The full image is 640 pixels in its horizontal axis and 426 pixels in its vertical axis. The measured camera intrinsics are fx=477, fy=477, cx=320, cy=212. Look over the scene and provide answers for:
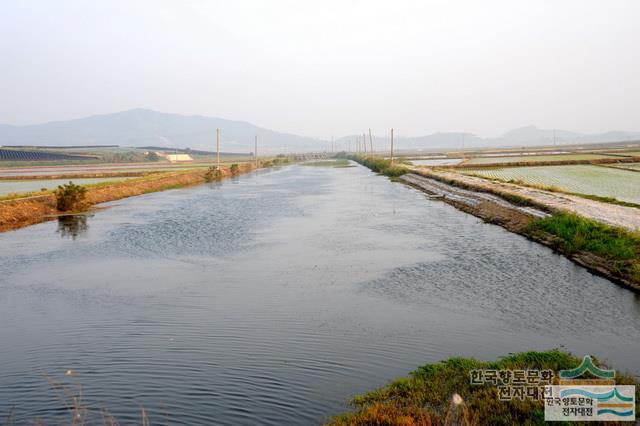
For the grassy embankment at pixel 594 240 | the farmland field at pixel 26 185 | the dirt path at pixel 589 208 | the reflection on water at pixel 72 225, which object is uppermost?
the farmland field at pixel 26 185

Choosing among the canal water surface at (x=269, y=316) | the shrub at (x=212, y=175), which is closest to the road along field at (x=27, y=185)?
the shrub at (x=212, y=175)

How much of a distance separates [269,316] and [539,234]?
41.2 ft

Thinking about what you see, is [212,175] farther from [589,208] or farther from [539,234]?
[539,234]

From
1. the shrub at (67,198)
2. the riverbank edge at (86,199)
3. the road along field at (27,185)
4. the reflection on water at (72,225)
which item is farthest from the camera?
the road along field at (27,185)

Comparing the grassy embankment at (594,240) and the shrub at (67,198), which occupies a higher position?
the shrub at (67,198)

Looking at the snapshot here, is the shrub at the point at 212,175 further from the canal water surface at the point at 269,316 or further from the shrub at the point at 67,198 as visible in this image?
the canal water surface at the point at 269,316

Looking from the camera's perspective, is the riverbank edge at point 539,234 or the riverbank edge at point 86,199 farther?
the riverbank edge at point 86,199

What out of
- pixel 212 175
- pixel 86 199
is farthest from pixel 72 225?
pixel 212 175

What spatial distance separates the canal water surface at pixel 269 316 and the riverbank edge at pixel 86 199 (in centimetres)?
586

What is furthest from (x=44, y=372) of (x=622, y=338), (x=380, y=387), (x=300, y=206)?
(x=300, y=206)

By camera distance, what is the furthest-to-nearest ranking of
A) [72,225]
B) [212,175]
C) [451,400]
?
[212,175] → [72,225] → [451,400]

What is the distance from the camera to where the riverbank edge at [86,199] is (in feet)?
84.2

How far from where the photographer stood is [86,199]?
108 feet

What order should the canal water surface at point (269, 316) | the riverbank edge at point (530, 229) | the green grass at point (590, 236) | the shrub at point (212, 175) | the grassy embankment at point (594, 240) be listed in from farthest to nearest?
1. the shrub at point (212, 175)
2. the green grass at point (590, 236)
3. the grassy embankment at point (594, 240)
4. the riverbank edge at point (530, 229)
5. the canal water surface at point (269, 316)
